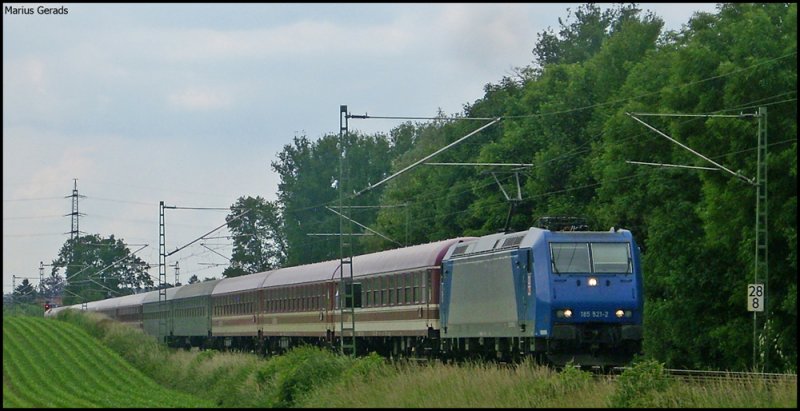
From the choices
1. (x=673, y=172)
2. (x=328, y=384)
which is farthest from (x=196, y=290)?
(x=328, y=384)

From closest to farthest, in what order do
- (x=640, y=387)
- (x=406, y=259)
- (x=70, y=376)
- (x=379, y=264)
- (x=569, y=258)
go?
(x=640, y=387)
(x=569, y=258)
(x=406, y=259)
(x=70, y=376)
(x=379, y=264)

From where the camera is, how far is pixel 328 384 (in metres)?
28.8

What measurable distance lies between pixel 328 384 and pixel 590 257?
23.1ft

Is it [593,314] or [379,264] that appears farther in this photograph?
[379,264]

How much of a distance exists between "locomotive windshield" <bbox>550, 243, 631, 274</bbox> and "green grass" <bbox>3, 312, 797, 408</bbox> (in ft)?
9.03

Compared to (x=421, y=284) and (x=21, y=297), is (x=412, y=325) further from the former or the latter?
(x=21, y=297)

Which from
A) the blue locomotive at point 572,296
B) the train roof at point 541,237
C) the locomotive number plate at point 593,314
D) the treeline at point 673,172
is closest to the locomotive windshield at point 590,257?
the blue locomotive at point 572,296

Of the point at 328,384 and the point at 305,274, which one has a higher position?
the point at 305,274

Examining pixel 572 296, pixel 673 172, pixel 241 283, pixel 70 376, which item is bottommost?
pixel 70 376

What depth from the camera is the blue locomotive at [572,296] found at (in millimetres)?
31812

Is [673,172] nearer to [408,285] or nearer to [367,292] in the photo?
[367,292]

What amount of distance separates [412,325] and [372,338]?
517 centimetres

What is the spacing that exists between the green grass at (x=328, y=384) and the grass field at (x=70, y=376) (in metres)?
0.05

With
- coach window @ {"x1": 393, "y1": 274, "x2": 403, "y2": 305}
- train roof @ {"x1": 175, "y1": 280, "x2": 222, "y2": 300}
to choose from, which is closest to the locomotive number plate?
coach window @ {"x1": 393, "y1": 274, "x2": 403, "y2": 305}
